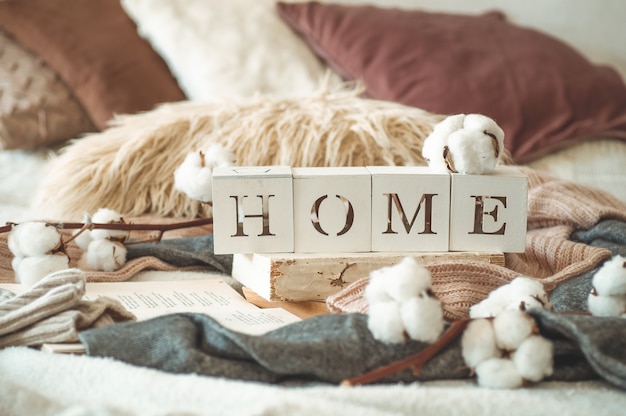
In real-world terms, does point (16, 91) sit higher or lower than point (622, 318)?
higher

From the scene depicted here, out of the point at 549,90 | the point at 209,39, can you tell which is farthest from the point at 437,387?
the point at 209,39

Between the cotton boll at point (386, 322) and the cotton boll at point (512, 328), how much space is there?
81mm

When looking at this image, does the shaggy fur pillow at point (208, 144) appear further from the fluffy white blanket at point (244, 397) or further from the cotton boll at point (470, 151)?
the fluffy white blanket at point (244, 397)

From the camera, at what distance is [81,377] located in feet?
2.06

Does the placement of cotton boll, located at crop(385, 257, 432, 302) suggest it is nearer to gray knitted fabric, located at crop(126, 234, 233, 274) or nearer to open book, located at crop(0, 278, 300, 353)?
open book, located at crop(0, 278, 300, 353)

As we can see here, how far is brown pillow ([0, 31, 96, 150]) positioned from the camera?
4.87 feet

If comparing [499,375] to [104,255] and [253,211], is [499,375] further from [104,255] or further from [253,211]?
[104,255]

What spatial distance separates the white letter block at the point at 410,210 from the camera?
0.87 meters

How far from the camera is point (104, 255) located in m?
1.00

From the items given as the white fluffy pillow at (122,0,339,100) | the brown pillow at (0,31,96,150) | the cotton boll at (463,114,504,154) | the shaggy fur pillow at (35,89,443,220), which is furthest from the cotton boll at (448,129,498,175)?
the brown pillow at (0,31,96,150)

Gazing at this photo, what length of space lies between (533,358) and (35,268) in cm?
57

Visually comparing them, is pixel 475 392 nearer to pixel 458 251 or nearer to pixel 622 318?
pixel 622 318

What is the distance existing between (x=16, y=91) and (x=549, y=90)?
105cm

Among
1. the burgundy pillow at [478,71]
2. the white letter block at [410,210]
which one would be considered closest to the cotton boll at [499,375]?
the white letter block at [410,210]
